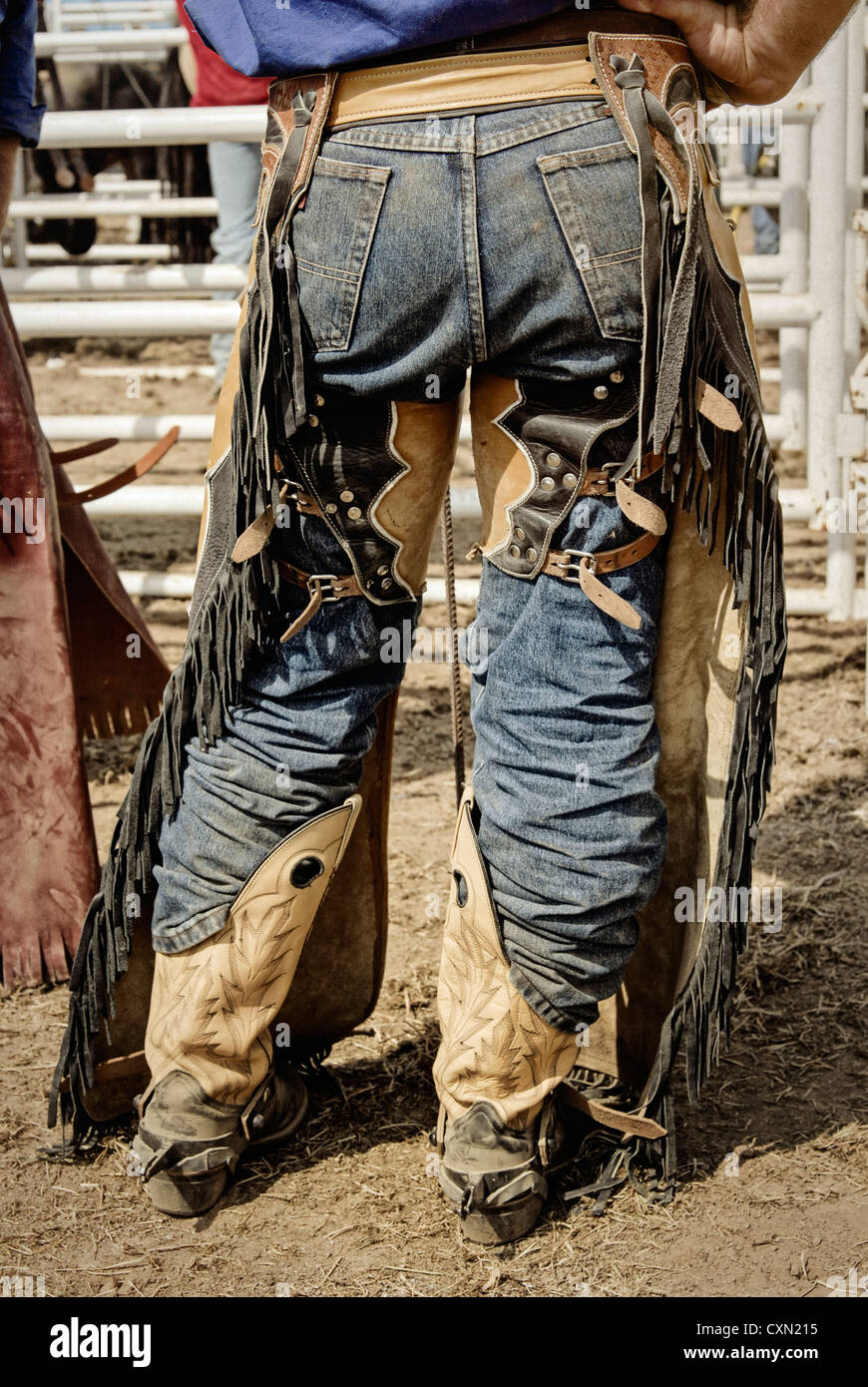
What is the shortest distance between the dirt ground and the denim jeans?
0.30m

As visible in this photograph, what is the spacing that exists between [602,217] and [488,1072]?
0.95 m

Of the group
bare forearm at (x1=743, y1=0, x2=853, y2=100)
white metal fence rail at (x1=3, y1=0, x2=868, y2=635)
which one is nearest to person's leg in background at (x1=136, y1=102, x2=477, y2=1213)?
bare forearm at (x1=743, y1=0, x2=853, y2=100)

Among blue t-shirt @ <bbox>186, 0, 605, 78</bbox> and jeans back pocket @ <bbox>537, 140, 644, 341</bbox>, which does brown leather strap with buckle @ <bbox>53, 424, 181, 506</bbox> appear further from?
jeans back pocket @ <bbox>537, 140, 644, 341</bbox>

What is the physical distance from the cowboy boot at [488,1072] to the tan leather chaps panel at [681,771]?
0.56 ft

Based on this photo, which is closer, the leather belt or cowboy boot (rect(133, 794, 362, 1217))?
the leather belt

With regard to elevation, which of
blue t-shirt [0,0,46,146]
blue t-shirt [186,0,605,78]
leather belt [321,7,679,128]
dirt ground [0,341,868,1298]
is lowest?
dirt ground [0,341,868,1298]

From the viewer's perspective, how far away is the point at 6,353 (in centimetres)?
221

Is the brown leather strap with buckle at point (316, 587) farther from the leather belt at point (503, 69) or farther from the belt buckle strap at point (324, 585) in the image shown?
the leather belt at point (503, 69)

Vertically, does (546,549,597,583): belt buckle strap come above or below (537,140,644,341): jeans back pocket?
below

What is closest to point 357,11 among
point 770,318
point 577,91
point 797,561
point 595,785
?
point 577,91

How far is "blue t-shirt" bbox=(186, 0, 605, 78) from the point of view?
1.38 meters

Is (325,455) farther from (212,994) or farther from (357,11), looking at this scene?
(212,994)

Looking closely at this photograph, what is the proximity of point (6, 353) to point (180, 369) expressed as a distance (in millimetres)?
4954

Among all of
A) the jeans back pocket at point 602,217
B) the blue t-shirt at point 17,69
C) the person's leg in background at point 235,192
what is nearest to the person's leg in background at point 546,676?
the jeans back pocket at point 602,217
